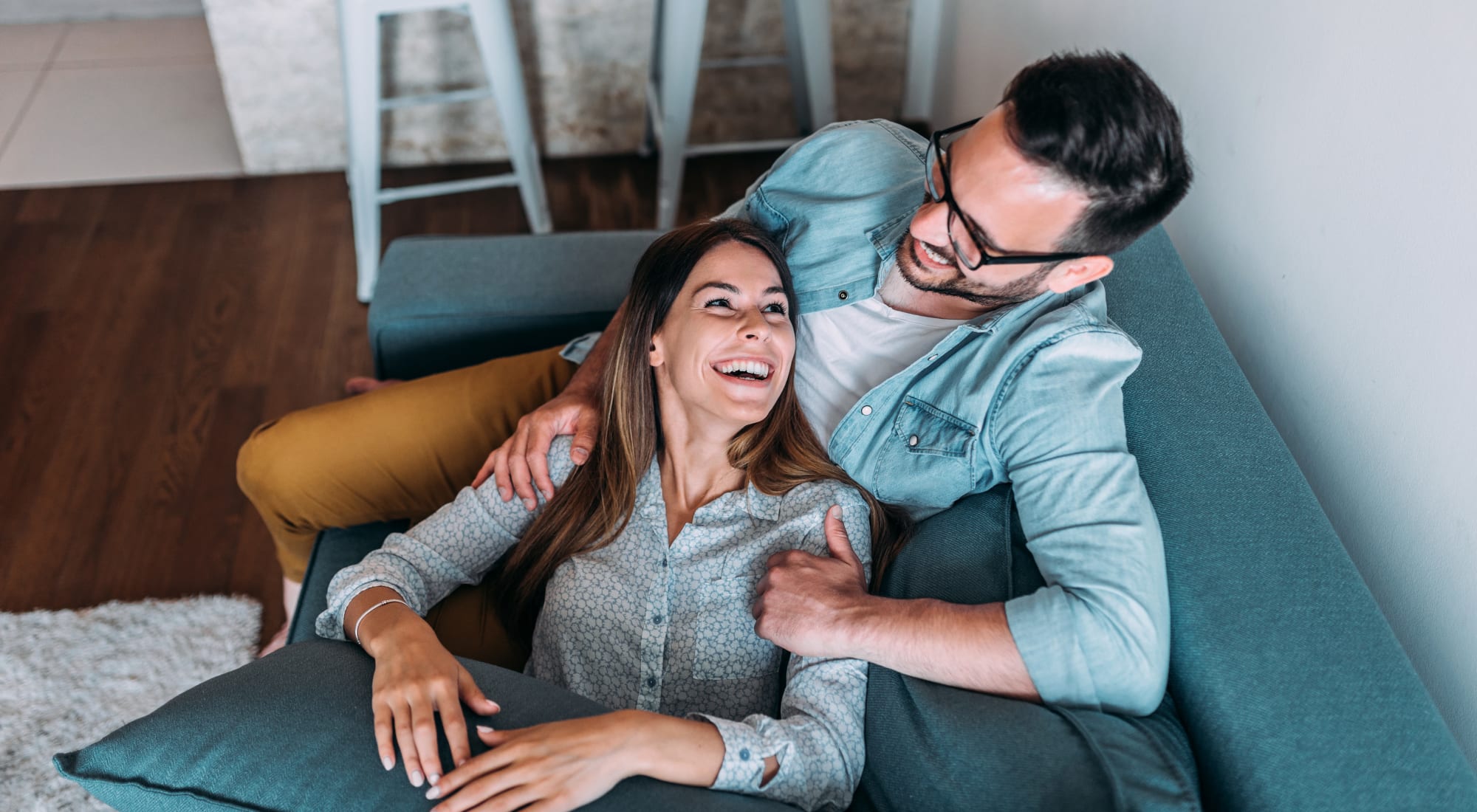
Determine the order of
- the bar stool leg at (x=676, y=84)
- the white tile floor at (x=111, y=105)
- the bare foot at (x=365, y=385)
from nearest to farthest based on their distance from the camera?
the bare foot at (x=365, y=385)
the bar stool leg at (x=676, y=84)
the white tile floor at (x=111, y=105)

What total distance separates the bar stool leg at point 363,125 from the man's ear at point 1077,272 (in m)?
1.58

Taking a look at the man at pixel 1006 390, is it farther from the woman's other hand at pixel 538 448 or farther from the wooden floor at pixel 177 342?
the wooden floor at pixel 177 342

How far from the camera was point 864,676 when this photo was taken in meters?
1.34

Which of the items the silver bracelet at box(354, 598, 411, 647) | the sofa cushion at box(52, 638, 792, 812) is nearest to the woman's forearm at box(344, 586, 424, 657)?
the silver bracelet at box(354, 598, 411, 647)

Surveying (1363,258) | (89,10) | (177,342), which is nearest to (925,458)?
(1363,258)

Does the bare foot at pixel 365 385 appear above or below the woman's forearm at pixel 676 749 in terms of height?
below

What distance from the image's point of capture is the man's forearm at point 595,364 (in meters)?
1.67

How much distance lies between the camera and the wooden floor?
2.25m

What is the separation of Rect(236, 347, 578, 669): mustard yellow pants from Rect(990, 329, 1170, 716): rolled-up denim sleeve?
780mm

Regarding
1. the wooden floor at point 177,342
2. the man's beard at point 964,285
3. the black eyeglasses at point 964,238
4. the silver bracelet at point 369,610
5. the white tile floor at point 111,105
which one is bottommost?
the wooden floor at point 177,342

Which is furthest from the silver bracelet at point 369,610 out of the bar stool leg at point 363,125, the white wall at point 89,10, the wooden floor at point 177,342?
the white wall at point 89,10

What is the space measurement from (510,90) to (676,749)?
1.99 m

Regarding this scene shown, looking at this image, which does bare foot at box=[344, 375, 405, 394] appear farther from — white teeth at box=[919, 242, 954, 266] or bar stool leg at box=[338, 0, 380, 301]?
white teeth at box=[919, 242, 954, 266]

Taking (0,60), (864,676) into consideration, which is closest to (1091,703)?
(864,676)
